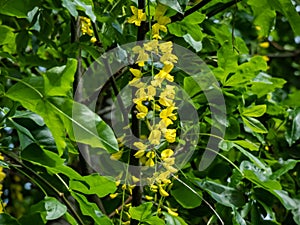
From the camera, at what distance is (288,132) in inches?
38.8

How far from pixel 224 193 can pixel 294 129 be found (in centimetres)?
20

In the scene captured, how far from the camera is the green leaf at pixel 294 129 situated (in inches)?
37.9

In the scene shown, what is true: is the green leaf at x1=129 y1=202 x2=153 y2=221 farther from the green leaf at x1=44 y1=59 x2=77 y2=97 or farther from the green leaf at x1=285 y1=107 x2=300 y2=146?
the green leaf at x1=285 y1=107 x2=300 y2=146

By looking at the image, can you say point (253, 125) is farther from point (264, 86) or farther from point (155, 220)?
point (155, 220)

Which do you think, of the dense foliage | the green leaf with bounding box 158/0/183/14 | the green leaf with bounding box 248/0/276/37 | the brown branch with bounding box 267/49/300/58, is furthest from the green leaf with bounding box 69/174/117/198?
the brown branch with bounding box 267/49/300/58

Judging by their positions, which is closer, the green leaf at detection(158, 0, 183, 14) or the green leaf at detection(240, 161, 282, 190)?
the green leaf at detection(158, 0, 183, 14)

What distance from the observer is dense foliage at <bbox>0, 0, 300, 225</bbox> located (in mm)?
646

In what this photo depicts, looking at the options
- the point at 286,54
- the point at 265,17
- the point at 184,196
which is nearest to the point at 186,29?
the point at 265,17

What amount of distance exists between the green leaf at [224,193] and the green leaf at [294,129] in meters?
0.17

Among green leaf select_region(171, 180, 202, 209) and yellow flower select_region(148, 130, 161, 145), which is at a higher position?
yellow flower select_region(148, 130, 161, 145)

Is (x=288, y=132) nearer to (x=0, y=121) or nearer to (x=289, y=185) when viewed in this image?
(x=289, y=185)

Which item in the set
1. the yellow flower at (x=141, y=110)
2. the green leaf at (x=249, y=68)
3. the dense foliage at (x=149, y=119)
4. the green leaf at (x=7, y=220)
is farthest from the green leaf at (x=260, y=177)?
the green leaf at (x=7, y=220)

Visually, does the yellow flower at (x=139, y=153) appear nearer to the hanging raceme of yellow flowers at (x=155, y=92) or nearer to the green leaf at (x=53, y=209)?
the hanging raceme of yellow flowers at (x=155, y=92)

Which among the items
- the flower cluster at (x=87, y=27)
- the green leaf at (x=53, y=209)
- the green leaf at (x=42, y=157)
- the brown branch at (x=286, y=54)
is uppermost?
the flower cluster at (x=87, y=27)
